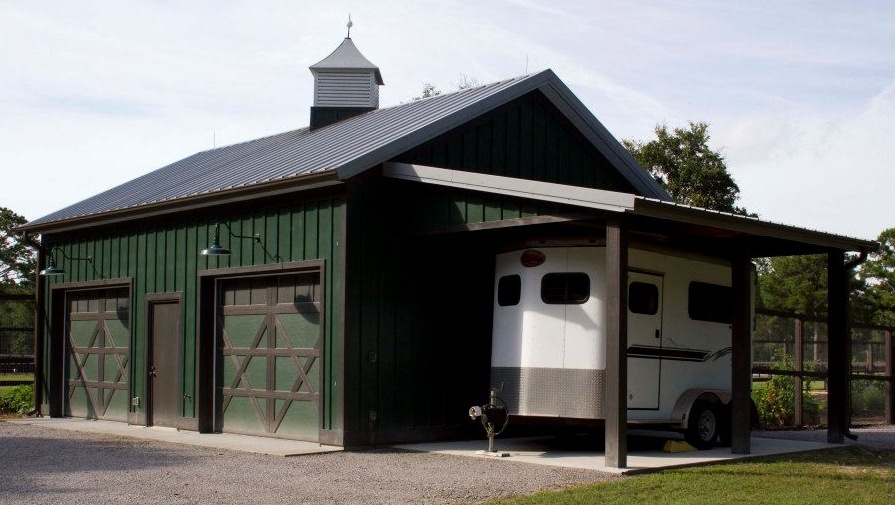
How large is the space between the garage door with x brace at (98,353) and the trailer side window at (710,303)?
9.51 m

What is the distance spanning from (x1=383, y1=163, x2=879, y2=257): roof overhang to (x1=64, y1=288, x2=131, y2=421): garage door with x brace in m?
6.88

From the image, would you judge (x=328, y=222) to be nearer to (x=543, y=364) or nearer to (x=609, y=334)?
(x=543, y=364)

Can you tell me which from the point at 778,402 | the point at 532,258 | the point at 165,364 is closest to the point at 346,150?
the point at 532,258

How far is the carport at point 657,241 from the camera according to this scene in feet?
37.2

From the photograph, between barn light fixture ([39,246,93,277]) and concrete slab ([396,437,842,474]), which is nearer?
concrete slab ([396,437,842,474])

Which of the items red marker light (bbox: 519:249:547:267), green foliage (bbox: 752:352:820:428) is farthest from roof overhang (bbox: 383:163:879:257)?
green foliage (bbox: 752:352:820:428)

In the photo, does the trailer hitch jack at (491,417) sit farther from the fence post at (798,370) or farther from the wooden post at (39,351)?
the wooden post at (39,351)

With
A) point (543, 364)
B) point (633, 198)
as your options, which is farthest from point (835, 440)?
point (633, 198)

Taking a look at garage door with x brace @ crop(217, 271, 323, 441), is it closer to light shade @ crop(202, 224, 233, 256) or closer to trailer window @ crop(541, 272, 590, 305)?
light shade @ crop(202, 224, 233, 256)

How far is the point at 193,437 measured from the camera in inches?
600

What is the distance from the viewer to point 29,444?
46.6 feet

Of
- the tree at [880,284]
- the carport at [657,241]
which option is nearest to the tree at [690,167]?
the tree at [880,284]

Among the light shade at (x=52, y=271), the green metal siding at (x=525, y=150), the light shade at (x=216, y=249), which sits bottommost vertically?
the light shade at (x=52, y=271)

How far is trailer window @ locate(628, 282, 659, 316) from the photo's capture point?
13.1m
